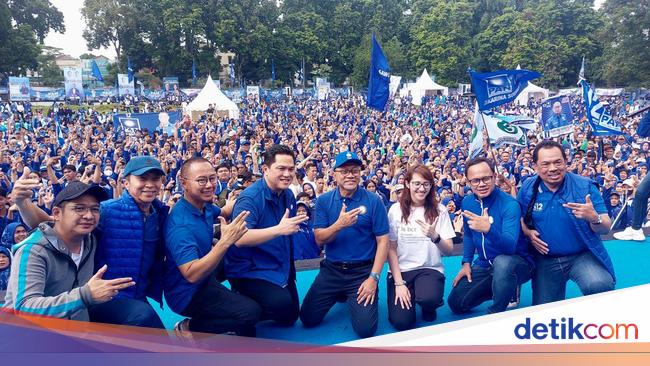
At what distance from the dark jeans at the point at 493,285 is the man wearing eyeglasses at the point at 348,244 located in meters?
0.67

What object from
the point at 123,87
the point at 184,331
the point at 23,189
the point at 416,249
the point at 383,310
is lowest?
the point at 383,310

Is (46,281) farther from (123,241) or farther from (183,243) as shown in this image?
(183,243)

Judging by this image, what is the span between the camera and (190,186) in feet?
10.0

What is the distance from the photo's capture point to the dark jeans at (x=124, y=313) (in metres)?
2.80

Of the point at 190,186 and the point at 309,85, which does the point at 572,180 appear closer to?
the point at 190,186

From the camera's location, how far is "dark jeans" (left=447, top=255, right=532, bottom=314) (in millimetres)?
3348

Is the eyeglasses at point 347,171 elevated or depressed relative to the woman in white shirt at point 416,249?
elevated

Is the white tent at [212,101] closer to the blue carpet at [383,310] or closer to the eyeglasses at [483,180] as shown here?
the blue carpet at [383,310]

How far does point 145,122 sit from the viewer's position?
1406cm

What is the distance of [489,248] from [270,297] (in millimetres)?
1656

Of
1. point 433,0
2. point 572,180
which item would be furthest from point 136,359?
point 433,0

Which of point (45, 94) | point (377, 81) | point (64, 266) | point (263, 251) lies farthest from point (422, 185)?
point (45, 94)

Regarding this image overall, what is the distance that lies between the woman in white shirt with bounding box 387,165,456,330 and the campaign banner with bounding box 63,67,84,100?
27.4m

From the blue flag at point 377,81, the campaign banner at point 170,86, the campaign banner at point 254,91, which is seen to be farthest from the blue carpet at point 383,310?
the campaign banner at point 170,86
